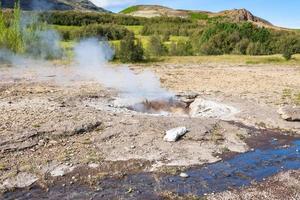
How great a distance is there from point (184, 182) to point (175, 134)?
10.4 ft

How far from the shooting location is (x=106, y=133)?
12.9m

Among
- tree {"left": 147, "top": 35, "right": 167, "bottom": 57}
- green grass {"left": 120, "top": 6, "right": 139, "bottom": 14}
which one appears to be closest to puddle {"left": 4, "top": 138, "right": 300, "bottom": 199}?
tree {"left": 147, "top": 35, "right": 167, "bottom": 57}

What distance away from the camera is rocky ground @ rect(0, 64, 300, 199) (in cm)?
1038

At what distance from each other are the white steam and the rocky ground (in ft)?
3.94

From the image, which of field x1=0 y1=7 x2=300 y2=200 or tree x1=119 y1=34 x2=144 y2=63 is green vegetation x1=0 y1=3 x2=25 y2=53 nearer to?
field x1=0 y1=7 x2=300 y2=200

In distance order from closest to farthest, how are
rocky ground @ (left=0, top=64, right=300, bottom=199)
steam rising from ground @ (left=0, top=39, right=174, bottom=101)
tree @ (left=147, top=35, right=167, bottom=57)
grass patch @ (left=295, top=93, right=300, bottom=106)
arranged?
rocky ground @ (left=0, top=64, right=300, bottom=199) < grass patch @ (left=295, top=93, right=300, bottom=106) < steam rising from ground @ (left=0, top=39, right=174, bottom=101) < tree @ (left=147, top=35, right=167, bottom=57)

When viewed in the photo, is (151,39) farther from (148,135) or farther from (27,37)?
(148,135)

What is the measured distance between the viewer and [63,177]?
390 inches

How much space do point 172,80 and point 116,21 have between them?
178 feet

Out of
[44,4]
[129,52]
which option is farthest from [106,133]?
[44,4]

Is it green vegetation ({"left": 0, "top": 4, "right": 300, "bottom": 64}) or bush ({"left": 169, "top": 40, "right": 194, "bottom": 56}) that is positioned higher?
green vegetation ({"left": 0, "top": 4, "right": 300, "bottom": 64})

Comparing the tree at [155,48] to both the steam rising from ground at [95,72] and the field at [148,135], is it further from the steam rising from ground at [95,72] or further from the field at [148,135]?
the field at [148,135]

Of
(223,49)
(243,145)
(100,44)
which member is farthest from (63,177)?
(223,49)

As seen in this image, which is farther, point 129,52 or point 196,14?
point 196,14
